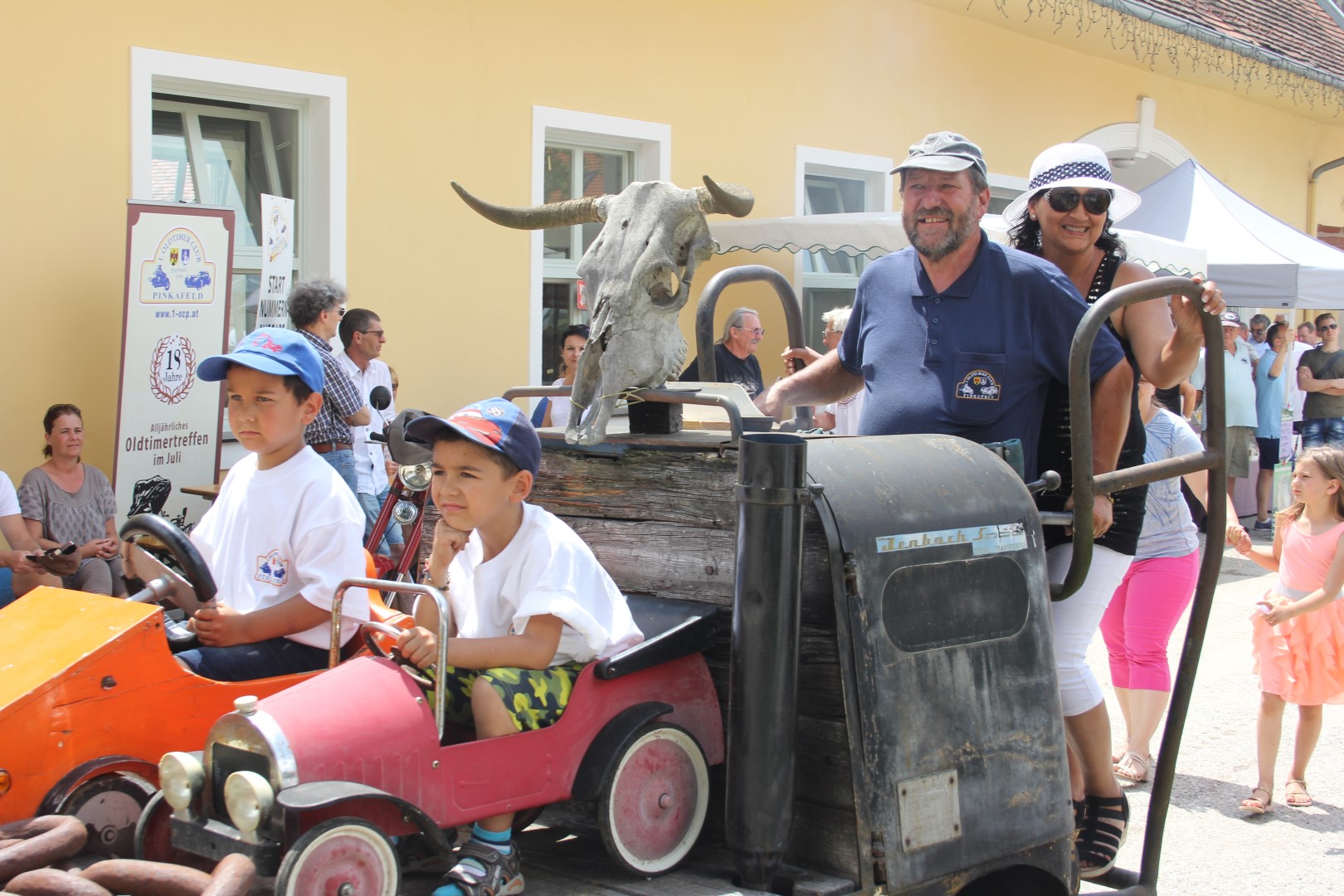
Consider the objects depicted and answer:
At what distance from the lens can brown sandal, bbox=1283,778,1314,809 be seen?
16.1 feet

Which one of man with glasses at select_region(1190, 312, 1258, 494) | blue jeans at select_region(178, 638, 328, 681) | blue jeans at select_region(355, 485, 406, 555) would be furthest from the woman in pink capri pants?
man with glasses at select_region(1190, 312, 1258, 494)

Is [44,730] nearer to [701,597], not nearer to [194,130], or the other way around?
[701,597]

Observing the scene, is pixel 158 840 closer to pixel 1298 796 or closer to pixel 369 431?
pixel 1298 796

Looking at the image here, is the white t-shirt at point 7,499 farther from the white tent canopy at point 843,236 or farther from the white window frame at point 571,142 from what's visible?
the white tent canopy at point 843,236

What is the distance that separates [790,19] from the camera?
10.7 m

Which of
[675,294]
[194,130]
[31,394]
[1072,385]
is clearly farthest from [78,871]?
[194,130]

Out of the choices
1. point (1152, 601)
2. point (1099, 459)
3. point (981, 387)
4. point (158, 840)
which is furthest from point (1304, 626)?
point (158, 840)

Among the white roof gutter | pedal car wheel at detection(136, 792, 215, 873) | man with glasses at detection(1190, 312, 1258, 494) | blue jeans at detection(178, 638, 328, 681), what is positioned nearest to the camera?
pedal car wheel at detection(136, 792, 215, 873)

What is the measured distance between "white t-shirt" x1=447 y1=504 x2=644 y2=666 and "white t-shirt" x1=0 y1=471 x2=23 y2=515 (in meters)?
4.30

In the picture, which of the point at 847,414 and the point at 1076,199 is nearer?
the point at 1076,199

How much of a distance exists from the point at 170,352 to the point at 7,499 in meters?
1.06

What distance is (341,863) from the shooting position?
2018 millimetres

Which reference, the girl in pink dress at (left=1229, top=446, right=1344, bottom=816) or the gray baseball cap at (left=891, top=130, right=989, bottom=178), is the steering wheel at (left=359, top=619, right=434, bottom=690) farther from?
the girl in pink dress at (left=1229, top=446, right=1344, bottom=816)

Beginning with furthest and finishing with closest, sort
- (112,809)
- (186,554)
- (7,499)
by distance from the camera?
(7,499) < (186,554) < (112,809)
